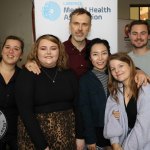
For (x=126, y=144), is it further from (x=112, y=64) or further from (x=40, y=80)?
(x=40, y=80)

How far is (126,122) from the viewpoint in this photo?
7.02 feet

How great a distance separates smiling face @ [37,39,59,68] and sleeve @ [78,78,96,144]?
0.38 metres

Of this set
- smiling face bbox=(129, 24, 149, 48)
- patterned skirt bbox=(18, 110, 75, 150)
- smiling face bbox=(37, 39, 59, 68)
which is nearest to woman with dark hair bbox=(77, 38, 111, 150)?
patterned skirt bbox=(18, 110, 75, 150)

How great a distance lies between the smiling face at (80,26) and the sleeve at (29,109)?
82 centimetres

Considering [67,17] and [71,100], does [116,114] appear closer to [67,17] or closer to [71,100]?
[71,100]

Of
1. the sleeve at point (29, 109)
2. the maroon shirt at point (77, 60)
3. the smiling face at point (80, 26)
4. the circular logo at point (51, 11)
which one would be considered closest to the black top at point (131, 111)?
the maroon shirt at point (77, 60)

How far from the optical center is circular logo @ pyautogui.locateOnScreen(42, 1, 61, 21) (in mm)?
2836

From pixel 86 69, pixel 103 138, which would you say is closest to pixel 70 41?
pixel 86 69

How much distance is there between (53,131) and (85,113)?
0.37 metres

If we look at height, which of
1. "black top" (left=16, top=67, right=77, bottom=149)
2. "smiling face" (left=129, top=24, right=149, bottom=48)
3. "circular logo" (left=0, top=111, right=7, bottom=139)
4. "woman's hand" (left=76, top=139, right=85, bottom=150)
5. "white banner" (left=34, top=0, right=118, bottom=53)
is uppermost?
"white banner" (left=34, top=0, right=118, bottom=53)

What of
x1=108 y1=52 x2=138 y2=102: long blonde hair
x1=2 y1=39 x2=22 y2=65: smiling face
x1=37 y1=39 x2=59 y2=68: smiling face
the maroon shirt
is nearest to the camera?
x1=37 y1=39 x2=59 y2=68: smiling face

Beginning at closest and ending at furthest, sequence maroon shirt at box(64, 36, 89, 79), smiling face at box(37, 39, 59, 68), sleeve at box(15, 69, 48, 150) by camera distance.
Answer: sleeve at box(15, 69, 48, 150) < smiling face at box(37, 39, 59, 68) < maroon shirt at box(64, 36, 89, 79)

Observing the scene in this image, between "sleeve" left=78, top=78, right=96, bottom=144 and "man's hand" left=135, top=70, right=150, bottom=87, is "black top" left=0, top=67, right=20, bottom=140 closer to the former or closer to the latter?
"sleeve" left=78, top=78, right=96, bottom=144

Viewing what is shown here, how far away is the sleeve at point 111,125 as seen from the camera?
2150 millimetres
